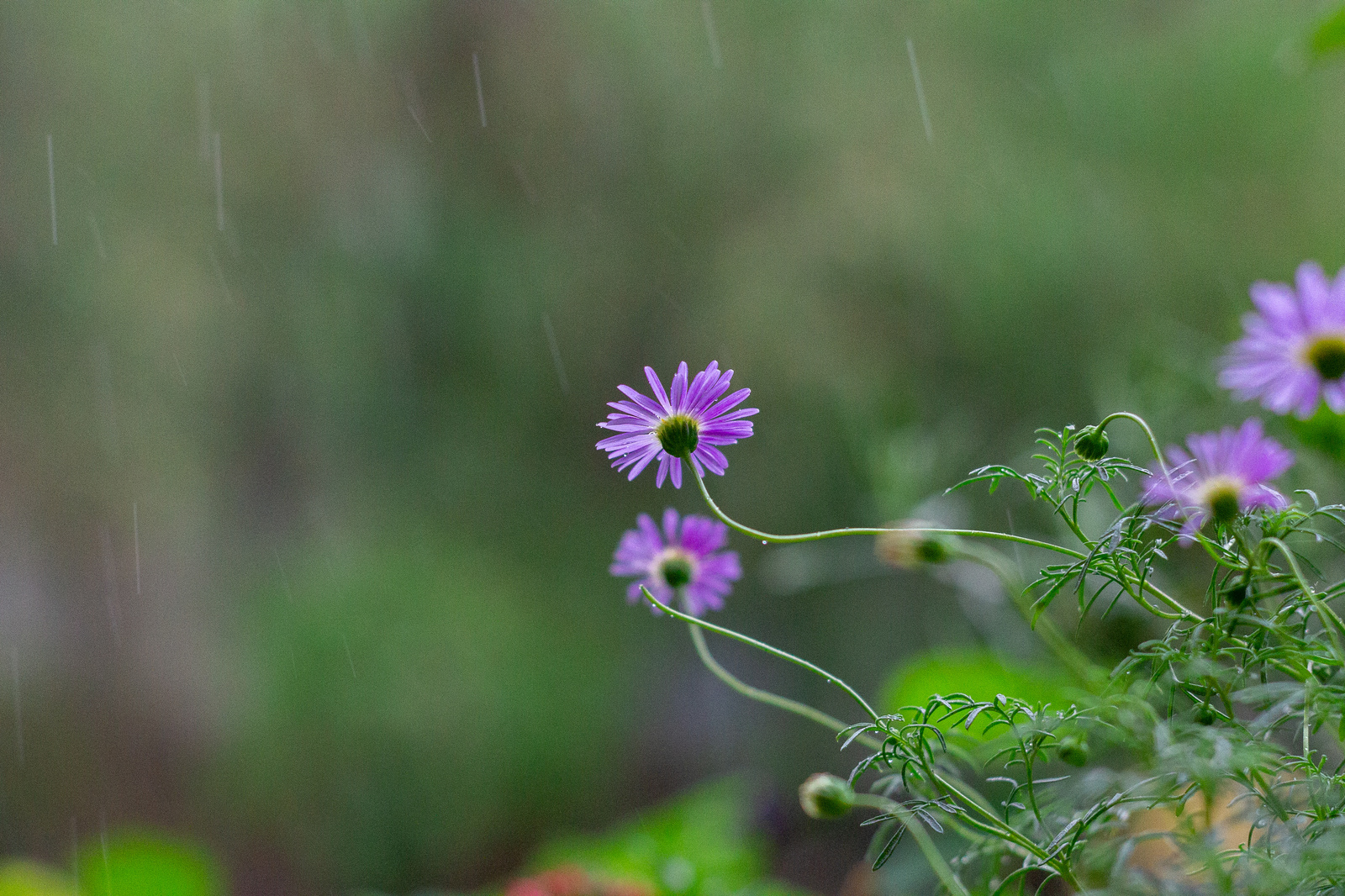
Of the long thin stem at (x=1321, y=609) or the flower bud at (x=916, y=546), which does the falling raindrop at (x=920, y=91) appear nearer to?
the flower bud at (x=916, y=546)

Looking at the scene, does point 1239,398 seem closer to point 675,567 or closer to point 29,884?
point 675,567

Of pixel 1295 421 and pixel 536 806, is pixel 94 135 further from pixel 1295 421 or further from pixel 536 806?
pixel 1295 421

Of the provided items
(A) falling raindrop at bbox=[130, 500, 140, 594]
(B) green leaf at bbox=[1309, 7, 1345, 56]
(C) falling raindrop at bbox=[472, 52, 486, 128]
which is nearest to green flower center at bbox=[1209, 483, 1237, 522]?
(B) green leaf at bbox=[1309, 7, 1345, 56]

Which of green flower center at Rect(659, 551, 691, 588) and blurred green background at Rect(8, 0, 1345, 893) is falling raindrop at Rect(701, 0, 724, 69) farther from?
green flower center at Rect(659, 551, 691, 588)

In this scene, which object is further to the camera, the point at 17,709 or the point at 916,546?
the point at 17,709

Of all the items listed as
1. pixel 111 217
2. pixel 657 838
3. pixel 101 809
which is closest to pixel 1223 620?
pixel 657 838

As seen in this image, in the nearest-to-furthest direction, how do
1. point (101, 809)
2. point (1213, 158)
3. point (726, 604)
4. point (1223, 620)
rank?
point (1223, 620)
point (1213, 158)
point (726, 604)
point (101, 809)

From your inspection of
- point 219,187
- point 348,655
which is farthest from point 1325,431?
point 219,187
